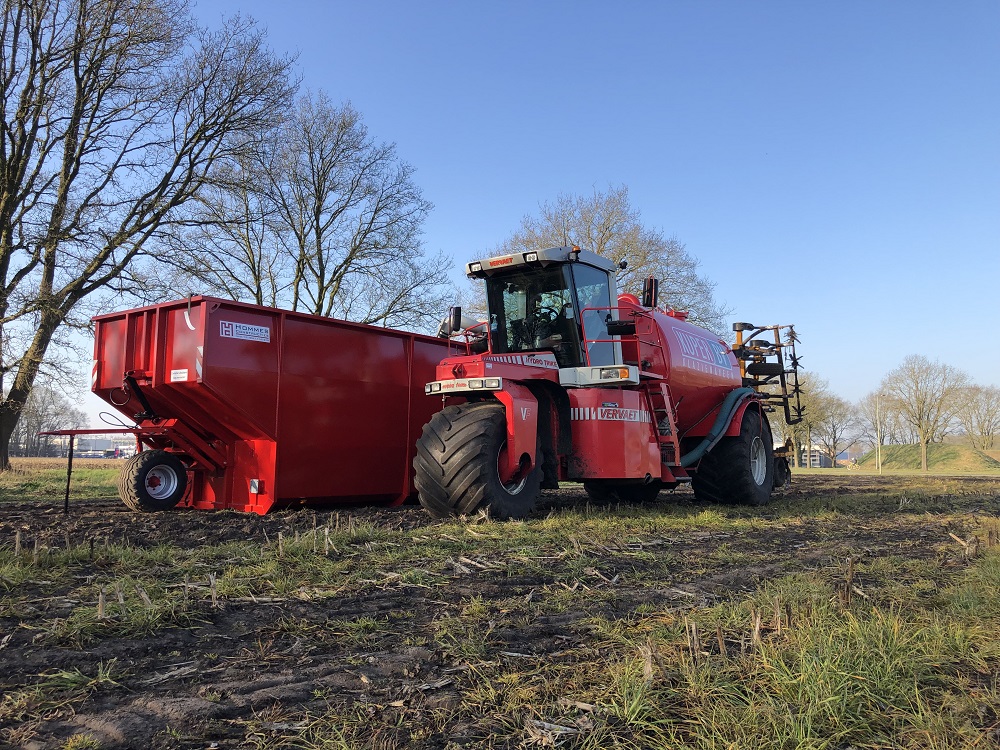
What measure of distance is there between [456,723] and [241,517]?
236 inches

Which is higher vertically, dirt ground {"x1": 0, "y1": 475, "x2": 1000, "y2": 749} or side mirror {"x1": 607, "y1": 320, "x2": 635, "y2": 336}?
side mirror {"x1": 607, "y1": 320, "x2": 635, "y2": 336}

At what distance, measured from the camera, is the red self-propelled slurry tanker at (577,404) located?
6910mm

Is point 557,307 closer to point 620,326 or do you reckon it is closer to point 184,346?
point 620,326

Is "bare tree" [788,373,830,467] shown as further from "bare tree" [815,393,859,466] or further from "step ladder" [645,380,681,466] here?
"step ladder" [645,380,681,466]

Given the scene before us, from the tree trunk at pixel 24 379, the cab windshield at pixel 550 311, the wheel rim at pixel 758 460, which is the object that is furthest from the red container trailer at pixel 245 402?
the tree trunk at pixel 24 379

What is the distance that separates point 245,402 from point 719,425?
6.40 m

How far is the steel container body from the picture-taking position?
934 cm

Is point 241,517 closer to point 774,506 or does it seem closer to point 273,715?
point 273,715

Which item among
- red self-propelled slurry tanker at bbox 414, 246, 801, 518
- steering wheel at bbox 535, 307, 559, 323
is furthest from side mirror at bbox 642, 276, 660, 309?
steering wheel at bbox 535, 307, 559, 323

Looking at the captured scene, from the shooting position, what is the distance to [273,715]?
2264mm

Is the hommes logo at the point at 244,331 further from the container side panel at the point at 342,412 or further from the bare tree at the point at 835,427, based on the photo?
the bare tree at the point at 835,427

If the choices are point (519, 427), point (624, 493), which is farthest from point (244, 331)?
point (624, 493)

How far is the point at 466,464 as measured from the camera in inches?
262

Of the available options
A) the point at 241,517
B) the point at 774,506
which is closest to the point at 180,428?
the point at 241,517
